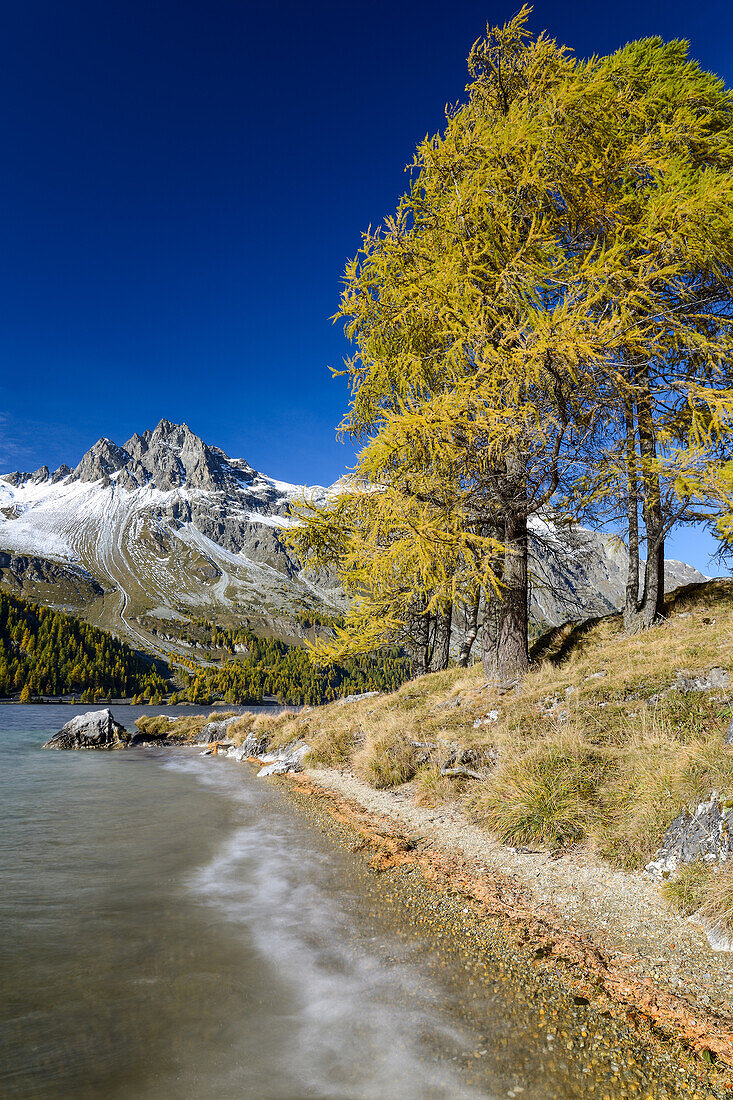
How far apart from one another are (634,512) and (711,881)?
10.6 metres

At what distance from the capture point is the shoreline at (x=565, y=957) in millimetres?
2895

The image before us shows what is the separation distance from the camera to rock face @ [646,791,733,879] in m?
4.37

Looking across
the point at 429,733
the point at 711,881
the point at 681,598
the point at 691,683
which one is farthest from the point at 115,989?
the point at 681,598

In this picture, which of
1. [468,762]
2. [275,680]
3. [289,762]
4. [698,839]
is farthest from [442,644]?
[275,680]

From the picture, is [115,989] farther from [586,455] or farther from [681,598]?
[681,598]

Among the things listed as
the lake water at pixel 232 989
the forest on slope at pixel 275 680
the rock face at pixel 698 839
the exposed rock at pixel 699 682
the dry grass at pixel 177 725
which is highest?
the exposed rock at pixel 699 682

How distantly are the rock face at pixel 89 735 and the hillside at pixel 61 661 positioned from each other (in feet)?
346

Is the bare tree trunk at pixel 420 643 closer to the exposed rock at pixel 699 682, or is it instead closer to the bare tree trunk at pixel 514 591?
the bare tree trunk at pixel 514 591

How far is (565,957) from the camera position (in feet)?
12.9

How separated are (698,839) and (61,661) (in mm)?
159453

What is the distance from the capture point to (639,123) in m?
12.0

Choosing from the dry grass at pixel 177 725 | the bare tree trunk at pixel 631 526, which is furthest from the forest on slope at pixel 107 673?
the bare tree trunk at pixel 631 526

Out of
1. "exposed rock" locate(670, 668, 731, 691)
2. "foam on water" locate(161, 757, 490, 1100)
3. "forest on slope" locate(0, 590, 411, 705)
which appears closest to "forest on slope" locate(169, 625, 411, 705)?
"forest on slope" locate(0, 590, 411, 705)

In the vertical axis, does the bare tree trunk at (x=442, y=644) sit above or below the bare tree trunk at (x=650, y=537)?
below
